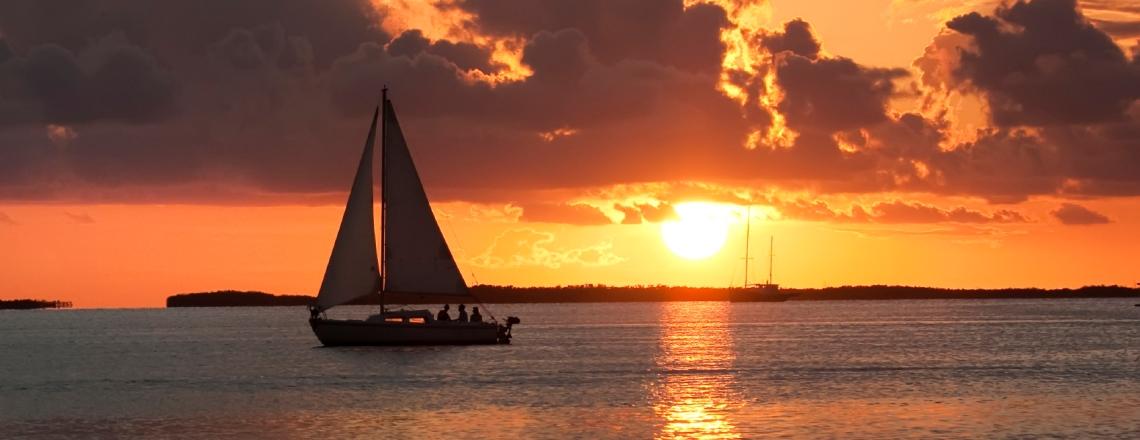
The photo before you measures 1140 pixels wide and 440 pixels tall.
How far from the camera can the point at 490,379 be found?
8350cm

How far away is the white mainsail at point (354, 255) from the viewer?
99312 mm

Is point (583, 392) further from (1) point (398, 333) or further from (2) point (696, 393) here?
(1) point (398, 333)

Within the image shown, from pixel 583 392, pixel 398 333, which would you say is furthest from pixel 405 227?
pixel 583 392

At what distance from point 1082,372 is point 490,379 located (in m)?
35.1

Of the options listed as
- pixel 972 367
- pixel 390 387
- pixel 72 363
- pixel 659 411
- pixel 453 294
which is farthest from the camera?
pixel 72 363

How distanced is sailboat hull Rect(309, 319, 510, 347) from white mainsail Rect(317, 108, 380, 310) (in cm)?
239

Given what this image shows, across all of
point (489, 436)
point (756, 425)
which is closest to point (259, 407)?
point (489, 436)

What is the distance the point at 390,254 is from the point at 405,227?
78.2 inches

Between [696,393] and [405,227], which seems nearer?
[696,393]

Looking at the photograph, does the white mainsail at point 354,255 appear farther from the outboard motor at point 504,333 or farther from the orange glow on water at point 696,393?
the orange glow on water at point 696,393

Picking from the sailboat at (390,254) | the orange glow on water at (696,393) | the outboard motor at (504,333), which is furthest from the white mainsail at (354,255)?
the orange glow on water at (696,393)

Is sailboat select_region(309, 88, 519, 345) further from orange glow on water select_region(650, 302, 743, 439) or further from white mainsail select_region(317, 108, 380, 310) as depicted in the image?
orange glow on water select_region(650, 302, 743, 439)

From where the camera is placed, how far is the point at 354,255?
99.8 metres

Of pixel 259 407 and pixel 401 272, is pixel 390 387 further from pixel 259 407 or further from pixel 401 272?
pixel 401 272
